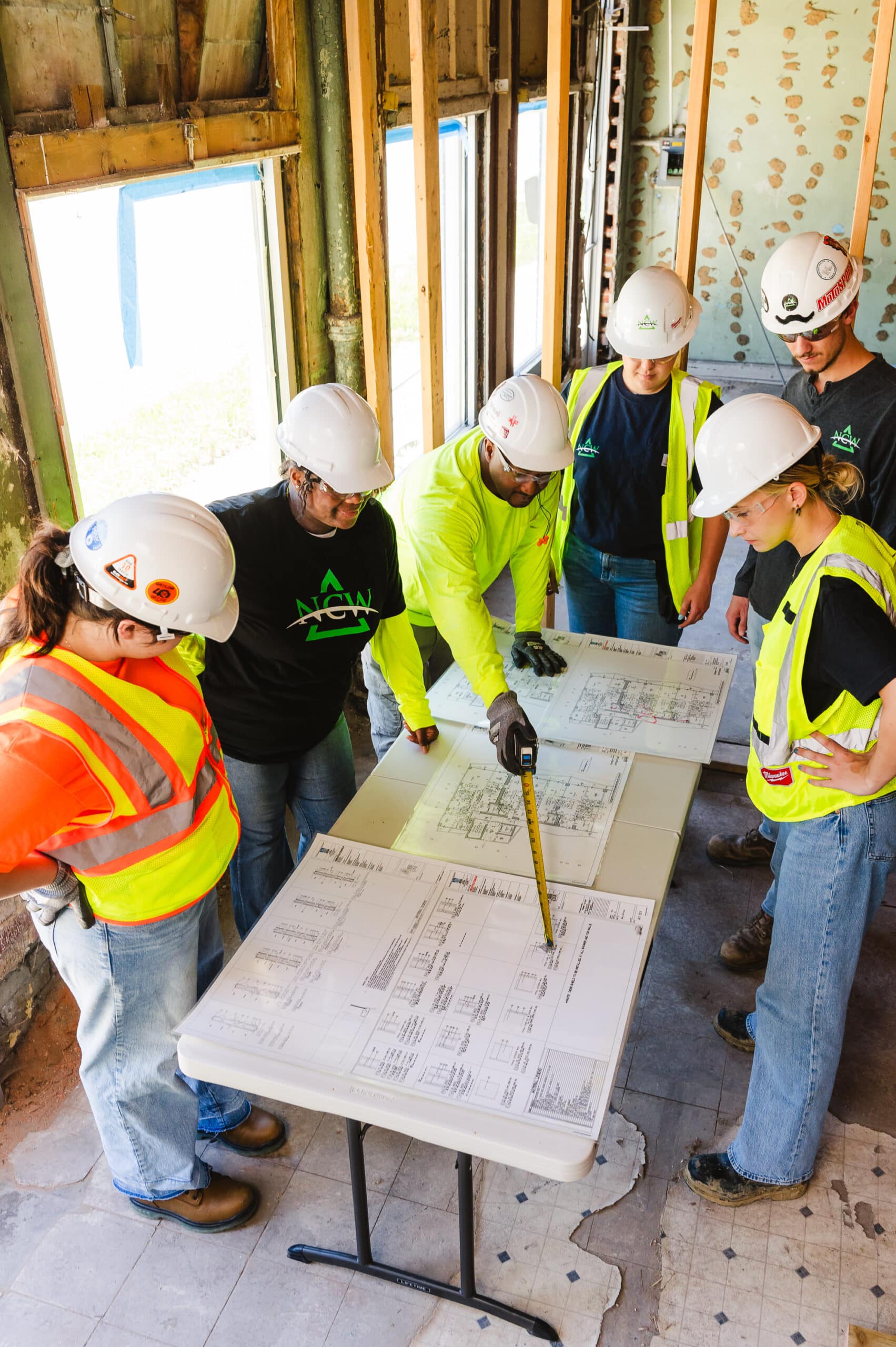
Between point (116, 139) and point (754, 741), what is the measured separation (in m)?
2.24

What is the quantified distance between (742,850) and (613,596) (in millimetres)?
1000

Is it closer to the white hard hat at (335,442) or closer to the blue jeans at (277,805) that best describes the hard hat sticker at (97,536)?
the white hard hat at (335,442)

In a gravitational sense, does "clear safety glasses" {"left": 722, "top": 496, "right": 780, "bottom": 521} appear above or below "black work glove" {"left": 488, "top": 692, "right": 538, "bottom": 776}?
above

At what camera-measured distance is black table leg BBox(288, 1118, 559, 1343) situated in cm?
215

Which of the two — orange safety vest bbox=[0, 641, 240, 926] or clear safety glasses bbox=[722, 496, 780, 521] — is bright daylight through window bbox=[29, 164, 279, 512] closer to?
orange safety vest bbox=[0, 641, 240, 926]

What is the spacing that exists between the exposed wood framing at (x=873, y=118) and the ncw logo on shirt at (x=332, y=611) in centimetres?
242

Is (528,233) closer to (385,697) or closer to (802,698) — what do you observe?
(385,697)

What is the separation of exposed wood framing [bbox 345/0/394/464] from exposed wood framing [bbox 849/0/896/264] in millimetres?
1725

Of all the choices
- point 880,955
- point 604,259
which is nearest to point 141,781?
point 880,955

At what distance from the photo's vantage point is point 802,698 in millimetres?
1965

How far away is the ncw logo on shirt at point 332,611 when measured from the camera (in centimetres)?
241

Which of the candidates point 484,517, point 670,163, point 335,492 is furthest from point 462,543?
point 670,163

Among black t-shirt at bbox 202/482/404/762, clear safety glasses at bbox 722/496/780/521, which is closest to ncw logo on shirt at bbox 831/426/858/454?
clear safety glasses at bbox 722/496/780/521

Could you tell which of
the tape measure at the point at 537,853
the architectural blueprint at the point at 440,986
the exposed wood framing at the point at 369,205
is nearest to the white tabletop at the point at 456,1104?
the architectural blueprint at the point at 440,986
